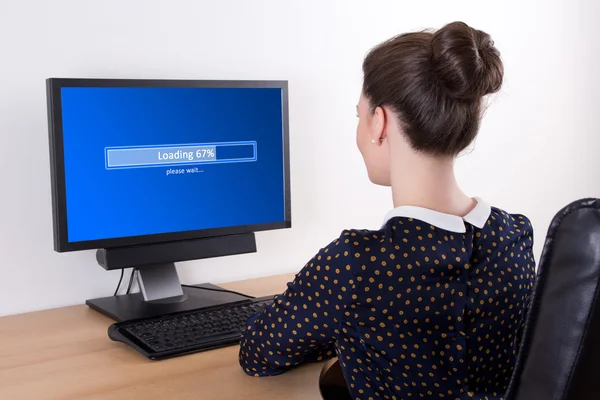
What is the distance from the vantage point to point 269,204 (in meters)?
1.93

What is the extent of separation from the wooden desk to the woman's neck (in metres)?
0.37

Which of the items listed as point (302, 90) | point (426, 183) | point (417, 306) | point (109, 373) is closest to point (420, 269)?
point (417, 306)

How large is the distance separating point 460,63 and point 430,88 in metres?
0.07

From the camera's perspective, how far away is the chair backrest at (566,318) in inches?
28.8

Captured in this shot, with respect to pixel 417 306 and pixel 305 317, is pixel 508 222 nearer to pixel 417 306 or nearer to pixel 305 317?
pixel 417 306

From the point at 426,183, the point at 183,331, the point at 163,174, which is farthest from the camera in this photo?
the point at 163,174

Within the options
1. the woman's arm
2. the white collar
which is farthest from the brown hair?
the woman's arm

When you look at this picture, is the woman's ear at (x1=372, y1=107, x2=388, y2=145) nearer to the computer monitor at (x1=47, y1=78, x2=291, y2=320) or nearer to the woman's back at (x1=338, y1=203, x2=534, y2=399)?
the woman's back at (x1=338, y1=203, x2=534, y2=399)

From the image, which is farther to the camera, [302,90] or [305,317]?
[302,90]

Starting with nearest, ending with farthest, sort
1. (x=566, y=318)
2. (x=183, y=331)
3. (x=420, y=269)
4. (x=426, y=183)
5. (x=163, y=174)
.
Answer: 1. (x=566, y=318)
2. (x=420, y=269)
3. (x=426, y=183)
4. (x=183, y=331)
5. (x=163, y=174)

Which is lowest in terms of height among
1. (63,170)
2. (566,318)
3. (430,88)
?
(566,318)

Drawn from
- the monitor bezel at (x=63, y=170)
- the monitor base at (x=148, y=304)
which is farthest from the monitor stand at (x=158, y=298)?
the monitor bezel at (x=63, y=170)

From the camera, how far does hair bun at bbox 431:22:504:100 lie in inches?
50.9

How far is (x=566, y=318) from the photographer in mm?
743
